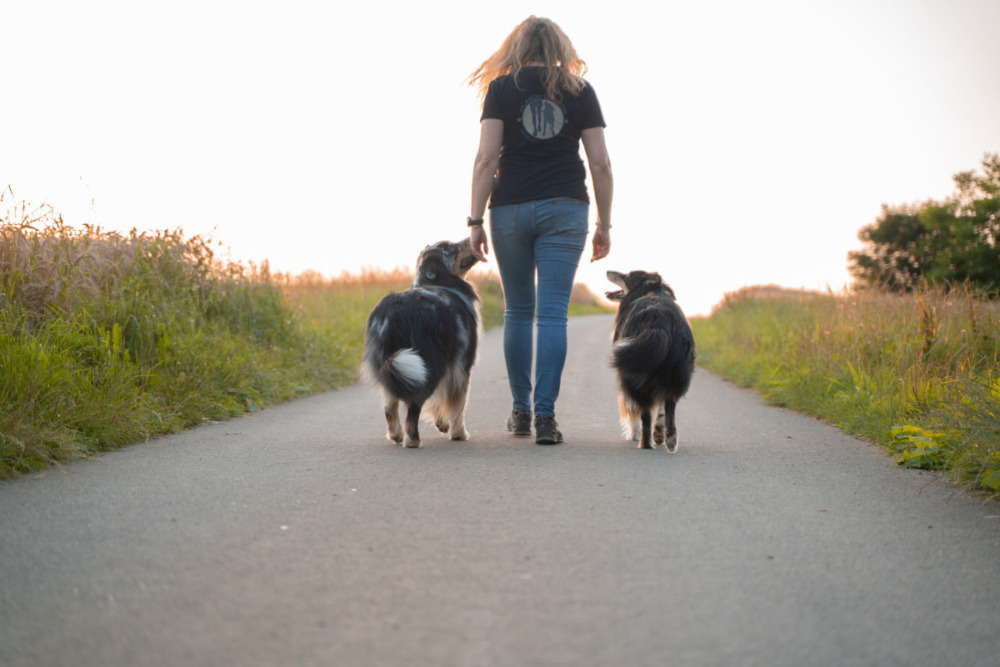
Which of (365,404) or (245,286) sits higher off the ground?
(245,286)

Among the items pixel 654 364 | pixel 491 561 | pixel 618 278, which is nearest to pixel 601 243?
pixel 618 278

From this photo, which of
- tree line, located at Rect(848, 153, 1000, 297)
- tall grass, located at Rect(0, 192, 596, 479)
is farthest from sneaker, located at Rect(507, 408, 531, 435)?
tree line, located at Rect(848, 153, 1000, 297)

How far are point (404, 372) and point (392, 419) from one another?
0.57 metres

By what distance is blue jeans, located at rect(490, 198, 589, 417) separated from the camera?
199 inches

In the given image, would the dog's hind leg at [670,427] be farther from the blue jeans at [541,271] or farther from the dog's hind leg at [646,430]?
the blue jeans at [541,271]

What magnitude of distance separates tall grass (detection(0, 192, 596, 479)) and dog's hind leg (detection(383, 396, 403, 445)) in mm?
1425

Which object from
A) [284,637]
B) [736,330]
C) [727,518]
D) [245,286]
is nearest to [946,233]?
[736,330]

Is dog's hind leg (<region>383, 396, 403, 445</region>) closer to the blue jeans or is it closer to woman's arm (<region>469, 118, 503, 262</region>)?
the blue jeans

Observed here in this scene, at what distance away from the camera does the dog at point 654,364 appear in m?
4.91

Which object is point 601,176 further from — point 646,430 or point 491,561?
point 491,561

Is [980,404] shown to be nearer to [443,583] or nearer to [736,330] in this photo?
[443,583]

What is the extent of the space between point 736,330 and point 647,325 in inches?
345

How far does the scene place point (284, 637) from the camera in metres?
2.08

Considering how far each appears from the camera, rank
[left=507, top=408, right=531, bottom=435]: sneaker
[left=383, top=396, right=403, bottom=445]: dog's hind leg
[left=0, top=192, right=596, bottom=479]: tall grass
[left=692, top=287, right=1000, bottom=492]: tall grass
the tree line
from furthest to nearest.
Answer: the tree line
[left=507, top=408, right=531, bottom=435]: sneaker
[left=383, top=396, right=403, bottom=445]: dog's hind leg
[left=0, top=192, right=596, bottom=479]: tall grass
[left=692, top=287, right=1000, bottom=492]: tall grass
